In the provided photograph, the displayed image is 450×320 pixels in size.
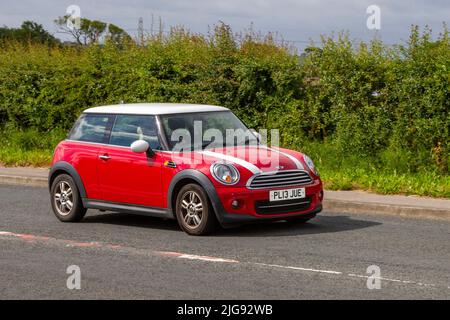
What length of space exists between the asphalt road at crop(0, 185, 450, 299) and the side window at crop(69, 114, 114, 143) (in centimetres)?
115

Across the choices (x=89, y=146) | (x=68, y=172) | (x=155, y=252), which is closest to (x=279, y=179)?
(x=155, y=252)

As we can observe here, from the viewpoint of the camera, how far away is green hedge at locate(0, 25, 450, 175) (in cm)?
1722

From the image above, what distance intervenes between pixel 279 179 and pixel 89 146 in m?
2.83

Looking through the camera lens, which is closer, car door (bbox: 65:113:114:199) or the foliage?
car door (bbox: 65:113:114:199)

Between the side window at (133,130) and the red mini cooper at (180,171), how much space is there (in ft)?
0.05

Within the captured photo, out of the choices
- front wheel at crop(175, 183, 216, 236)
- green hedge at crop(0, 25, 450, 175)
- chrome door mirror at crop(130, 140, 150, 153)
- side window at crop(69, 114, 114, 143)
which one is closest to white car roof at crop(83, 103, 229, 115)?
side window at crop(69, 114, 114, 143)

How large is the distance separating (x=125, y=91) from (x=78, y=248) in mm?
10855

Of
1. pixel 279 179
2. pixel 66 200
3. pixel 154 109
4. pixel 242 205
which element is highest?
pixel 154 109

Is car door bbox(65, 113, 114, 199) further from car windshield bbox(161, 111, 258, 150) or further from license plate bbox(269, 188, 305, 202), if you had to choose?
license plate bbox(269, 188, 305, 202)

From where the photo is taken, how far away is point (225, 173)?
1177 centimetres

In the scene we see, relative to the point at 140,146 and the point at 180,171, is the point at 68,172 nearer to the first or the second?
the point at 140,146

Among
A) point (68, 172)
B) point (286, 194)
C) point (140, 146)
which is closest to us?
point (286, 194)

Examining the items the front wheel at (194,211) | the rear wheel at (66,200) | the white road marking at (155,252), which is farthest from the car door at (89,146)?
the front wheel at (194,211)

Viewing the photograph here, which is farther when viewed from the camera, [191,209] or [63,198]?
[63,198]
